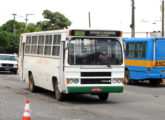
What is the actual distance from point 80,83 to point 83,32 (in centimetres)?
164

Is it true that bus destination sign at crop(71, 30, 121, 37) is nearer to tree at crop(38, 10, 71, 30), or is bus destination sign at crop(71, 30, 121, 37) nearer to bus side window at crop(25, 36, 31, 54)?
bus side window at crop(25, 36, 31, 54)

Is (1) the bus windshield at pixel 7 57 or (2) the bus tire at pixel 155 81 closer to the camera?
(2) the bus tire at pixel 155 81

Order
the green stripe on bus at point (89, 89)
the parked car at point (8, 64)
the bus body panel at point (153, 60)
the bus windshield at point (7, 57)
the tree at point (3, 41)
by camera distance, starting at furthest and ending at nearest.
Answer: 1. the tree at point (3, 41)
2. the bus windshield at point (7, 57)
3. the parked car at point (8, 64)
4. the bus body panel at point (153, 60)
5. the green stripe on bus at point (89, 89)

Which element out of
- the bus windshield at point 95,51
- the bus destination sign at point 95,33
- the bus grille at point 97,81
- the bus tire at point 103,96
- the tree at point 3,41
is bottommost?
the bus tire at point 103,96

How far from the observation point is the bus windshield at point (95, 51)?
50.4 feet

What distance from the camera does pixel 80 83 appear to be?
15.3 m

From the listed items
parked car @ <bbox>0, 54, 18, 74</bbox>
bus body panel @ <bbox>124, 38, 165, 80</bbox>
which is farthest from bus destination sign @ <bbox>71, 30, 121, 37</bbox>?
parked car @ <bbox>0, 54, 18, 74</bbox>

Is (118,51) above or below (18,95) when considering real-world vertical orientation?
above

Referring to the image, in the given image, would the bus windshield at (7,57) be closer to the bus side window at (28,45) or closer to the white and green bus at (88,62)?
the bus side window at (28,45)

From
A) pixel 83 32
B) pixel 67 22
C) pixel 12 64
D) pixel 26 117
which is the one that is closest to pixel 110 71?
pixel 83 32

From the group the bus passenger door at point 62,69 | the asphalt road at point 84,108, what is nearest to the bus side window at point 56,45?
the bus passenger door at point 62,69

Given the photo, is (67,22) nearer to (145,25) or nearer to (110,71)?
(145,25)

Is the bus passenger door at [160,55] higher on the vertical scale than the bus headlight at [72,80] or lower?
higher

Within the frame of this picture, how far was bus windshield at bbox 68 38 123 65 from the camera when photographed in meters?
15.4
